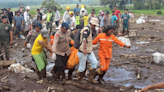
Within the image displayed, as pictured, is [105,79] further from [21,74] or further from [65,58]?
[21,74]

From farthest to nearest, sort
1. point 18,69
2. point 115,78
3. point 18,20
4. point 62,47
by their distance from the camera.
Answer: point 18,20 < point 18,69 < point 115,78 < point 62,47

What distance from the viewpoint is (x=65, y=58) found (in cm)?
638

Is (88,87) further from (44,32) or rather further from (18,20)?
(18,20)

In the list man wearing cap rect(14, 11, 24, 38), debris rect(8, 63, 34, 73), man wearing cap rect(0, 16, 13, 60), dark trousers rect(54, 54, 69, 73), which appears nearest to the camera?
dark trousers rect(54, 54, 69, 73)

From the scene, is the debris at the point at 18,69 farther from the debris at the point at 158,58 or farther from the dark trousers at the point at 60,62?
the debris at the point at 158,58

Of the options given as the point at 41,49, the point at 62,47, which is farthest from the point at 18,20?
the point at 62,47

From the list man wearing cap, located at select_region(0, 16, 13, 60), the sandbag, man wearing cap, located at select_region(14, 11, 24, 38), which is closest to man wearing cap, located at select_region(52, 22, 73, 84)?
the sandbag

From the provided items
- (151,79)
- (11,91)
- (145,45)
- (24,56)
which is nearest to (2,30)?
(24,56)

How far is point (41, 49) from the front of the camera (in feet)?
20.6

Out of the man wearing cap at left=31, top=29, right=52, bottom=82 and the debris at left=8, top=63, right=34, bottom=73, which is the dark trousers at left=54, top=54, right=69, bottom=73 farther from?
the debris at left=8, top=63, right=34, bottom=73

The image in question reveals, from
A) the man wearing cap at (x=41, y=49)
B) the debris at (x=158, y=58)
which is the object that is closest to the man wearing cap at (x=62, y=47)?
the man wearing cap at (x=41, y=49)

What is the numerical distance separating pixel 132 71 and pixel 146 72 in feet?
1.61

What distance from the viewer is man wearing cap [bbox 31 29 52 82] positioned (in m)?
6.01

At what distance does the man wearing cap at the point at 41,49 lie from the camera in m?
6.01
